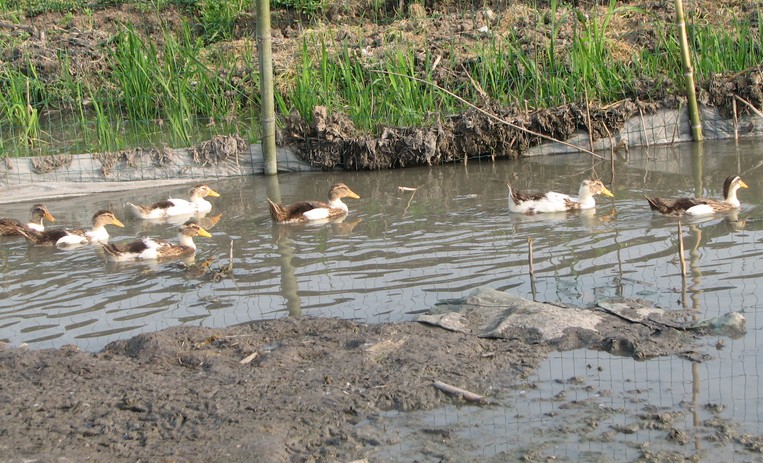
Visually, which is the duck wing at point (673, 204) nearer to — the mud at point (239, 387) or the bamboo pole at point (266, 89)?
the mud at point (239, 387)

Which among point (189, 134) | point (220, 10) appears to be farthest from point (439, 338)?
point (220, 10)

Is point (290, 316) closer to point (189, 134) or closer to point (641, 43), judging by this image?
point (189, 134)

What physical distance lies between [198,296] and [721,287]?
158 inches

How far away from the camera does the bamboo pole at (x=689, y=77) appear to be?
12672 millimetres

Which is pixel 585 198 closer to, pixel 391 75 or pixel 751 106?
pixel 391 75

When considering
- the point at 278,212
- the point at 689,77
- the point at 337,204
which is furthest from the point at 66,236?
the point at 689,77

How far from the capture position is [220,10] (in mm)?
19266

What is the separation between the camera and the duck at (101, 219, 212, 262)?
9242mm

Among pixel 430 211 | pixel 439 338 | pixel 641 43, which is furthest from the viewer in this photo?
pixel 641 43

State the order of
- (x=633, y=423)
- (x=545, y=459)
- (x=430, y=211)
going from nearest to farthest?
(x=545, y=459) < (x=633, y=423) < (x=430, y=211)

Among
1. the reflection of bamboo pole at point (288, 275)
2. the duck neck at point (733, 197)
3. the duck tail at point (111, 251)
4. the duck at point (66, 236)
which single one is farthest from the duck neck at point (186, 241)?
the duck neck at point (733, 197)

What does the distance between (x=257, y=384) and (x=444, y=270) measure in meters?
2.82

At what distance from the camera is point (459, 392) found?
5.35 meters

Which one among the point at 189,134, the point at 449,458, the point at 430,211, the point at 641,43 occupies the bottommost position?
the point at 449,458
